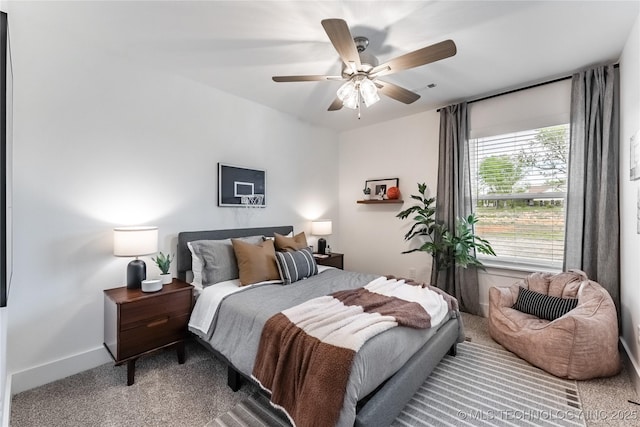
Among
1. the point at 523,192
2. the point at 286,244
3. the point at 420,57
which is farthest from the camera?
the point at 523,192

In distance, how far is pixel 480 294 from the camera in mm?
3504

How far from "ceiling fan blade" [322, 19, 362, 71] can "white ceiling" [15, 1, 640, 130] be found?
0.34 m

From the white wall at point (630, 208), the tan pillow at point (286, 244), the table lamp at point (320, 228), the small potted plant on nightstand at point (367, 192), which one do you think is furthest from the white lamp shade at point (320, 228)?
the white wall at point (630, 208)

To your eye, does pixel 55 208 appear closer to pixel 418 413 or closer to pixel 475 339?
pixel 418 413

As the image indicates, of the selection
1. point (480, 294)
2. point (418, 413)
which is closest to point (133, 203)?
point (418, 413)

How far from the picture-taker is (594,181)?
2725 millimetres

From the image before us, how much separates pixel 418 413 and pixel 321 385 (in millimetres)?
869

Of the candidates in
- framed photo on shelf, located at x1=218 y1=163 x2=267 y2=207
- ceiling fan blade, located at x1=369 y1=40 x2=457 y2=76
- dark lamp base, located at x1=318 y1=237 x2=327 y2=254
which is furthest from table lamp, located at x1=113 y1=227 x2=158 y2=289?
dark lamp base, located at x1=318 y1=237 x2=327 y2=254

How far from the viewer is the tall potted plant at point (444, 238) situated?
3.38 m

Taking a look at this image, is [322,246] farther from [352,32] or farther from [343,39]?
[343,39]

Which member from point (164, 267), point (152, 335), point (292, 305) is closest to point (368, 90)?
point (292, 305)

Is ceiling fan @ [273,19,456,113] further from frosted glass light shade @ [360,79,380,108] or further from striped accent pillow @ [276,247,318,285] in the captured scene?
striped accent pillow @ [276,247,318,285]

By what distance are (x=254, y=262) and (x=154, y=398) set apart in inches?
47.8

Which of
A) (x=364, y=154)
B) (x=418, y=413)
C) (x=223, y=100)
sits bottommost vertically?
(x=418, y=413)
